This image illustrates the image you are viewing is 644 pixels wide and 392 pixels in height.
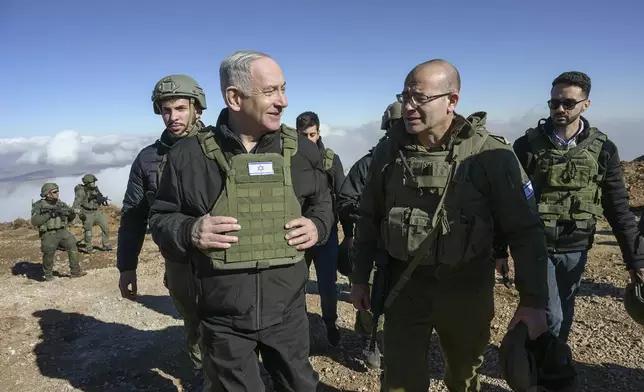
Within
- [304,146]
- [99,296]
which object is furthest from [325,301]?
[99,296]

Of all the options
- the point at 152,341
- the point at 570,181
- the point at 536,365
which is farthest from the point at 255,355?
the point at 152,341

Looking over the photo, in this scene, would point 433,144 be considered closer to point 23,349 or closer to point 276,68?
point 276,68

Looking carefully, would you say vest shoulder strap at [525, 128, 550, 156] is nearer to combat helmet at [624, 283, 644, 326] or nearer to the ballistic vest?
combat helmet at [624, 283, 644, 326]

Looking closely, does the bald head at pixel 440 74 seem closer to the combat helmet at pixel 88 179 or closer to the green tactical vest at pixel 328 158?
the green tactical vest at pixel 328 158

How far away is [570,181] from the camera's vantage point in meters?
3.55

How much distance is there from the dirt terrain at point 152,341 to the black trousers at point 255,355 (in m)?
1.71

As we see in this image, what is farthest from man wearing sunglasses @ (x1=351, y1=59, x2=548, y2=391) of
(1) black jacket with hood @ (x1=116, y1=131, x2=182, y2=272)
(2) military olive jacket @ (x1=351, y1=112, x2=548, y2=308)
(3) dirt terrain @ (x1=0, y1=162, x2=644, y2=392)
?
(1) black jacket with hood @ (x1=116, y1=131, x2=182, y2=272)

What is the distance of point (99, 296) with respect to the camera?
773 centimetres

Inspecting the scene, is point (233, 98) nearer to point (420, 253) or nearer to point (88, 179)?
point (420, 253)

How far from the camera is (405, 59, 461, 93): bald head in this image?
2.50m

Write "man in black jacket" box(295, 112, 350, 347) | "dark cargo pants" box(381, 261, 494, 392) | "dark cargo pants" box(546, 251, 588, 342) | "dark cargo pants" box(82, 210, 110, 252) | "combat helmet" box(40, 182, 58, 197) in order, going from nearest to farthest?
"dark cargo pants" box(381, 261, 494, 392), "dark cargo pants" box(546, 251, 588, 342), "man in black jacket" box(295, 112, 350, 347), "combat helmet" box(40, 182, 58, 197), "dark cargo pants" box(82, 210, 110, 252)

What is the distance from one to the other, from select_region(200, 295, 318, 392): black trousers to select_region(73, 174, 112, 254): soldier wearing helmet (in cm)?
1183

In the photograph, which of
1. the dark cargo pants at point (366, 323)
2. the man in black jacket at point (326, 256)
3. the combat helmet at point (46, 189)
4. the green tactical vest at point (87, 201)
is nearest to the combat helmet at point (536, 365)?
the dark cargo pants at point (366, 323)

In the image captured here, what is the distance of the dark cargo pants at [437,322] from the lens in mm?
2611
